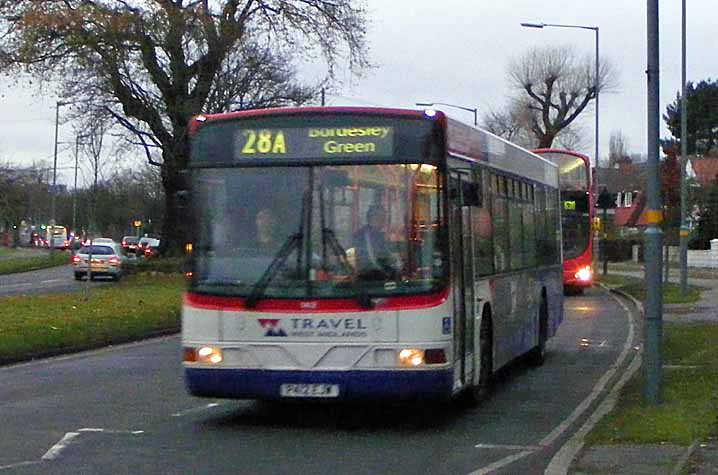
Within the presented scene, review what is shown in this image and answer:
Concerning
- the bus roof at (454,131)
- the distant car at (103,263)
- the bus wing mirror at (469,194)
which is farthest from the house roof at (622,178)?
the bus wing mirror at (469,194)

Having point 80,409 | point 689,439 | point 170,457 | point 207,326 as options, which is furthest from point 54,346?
point 689,439

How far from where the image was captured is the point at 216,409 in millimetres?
14625

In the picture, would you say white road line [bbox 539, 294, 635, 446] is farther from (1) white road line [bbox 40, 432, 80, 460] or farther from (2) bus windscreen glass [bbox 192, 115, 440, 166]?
(1) white road line [bbox 40, 432, 80, 460]

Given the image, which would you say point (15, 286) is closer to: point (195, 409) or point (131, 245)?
point (131, 245)

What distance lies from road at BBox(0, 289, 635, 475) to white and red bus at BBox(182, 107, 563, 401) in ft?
1.75

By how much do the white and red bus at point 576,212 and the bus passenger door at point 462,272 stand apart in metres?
26.5

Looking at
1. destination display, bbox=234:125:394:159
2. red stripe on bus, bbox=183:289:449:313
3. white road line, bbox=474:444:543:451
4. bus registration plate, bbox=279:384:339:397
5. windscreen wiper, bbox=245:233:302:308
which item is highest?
destination display, bbox=234:125:394:159

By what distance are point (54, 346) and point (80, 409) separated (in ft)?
25.3

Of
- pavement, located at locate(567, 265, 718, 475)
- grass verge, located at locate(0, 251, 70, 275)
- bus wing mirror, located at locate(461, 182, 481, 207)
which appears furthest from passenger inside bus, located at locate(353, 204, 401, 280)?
grass verge, located at locate(0, 251, 70, 275)

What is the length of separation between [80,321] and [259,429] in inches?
497

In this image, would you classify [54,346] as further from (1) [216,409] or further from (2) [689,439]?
(2) [689,439]

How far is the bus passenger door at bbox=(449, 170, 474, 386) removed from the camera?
13008 millimetres

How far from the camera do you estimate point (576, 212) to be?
4031cm

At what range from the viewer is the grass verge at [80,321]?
21594 mm
